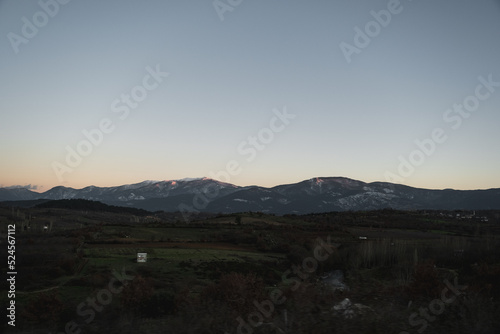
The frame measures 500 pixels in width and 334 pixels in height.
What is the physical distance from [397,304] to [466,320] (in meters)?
2.17

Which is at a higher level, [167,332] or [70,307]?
[167,332]

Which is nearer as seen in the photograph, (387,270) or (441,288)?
(441,288)

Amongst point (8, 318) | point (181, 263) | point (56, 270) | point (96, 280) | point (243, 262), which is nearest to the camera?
point (8, 318)

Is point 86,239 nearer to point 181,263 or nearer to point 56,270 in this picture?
point 181,263

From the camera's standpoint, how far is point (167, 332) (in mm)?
9633

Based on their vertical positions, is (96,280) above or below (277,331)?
below

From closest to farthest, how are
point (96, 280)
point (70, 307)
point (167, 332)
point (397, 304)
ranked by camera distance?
point (167, 332), point (397, 304), point (70, 307), point (96, 280)

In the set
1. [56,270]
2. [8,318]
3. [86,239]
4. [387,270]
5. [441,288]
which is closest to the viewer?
[441,288]

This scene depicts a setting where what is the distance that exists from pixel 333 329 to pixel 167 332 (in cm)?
444

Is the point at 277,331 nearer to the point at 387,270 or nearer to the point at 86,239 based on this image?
A: the point at 387,270

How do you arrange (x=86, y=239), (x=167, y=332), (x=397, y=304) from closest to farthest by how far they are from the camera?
1. (x=167, y=332)
2. (x=397, y=304)
3. (x=86, y=239)

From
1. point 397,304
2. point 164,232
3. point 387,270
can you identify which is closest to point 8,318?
point 397,304

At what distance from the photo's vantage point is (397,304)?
11.5 meters

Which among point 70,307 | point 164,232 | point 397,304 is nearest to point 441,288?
point 397,304
